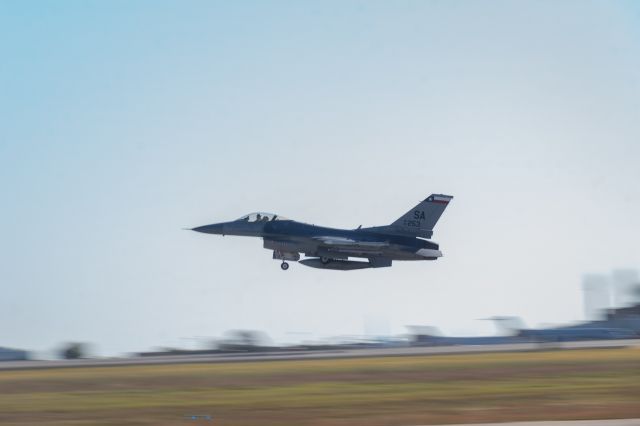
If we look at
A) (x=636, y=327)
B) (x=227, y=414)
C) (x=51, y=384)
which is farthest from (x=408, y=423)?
(x=636, y=327)

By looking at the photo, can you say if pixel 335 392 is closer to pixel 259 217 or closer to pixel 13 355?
pixel 259 217

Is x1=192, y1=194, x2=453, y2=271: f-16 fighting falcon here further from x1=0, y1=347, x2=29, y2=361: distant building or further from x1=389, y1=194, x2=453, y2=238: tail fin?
x1=0, y1=347, x2=29, y2=361: distant building

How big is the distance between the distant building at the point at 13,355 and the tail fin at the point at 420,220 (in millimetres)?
29145

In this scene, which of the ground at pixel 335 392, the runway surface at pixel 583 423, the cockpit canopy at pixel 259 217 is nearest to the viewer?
the runway surface at pixel 583 423

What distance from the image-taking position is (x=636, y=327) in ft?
248

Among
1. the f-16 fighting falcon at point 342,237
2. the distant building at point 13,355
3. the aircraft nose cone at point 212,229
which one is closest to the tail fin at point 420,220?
the f-16 fighting falcon at point 342,237

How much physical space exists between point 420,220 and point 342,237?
4305mm

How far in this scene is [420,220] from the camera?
1966 inches

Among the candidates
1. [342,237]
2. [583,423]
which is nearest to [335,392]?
[583,423]

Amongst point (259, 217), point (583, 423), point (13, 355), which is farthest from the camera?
point (13, 355)

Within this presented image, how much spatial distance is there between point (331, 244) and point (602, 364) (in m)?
17.7

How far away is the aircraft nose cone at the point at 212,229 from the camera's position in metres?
49.7

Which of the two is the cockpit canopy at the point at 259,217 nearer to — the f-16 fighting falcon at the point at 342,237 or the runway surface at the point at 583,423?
the f-16 fighting falcon at the point at 342,237

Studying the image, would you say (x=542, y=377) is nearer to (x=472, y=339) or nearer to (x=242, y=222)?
(x=242, y=222)
